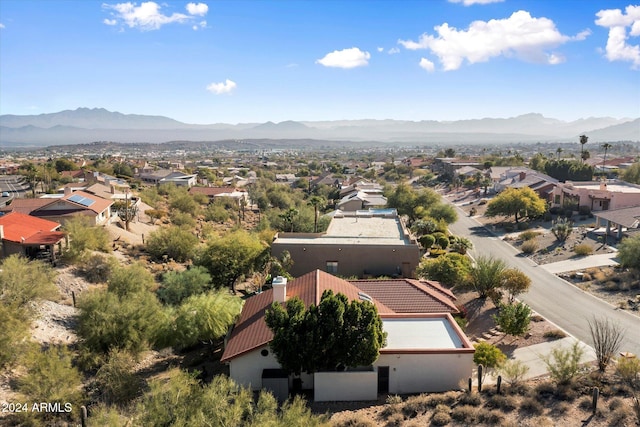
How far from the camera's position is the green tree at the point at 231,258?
33.7 m

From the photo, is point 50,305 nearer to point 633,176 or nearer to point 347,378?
point 347,378

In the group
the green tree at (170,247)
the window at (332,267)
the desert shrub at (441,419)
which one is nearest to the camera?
the desert shrub at (441,419)

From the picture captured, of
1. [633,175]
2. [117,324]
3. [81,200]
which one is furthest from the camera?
[633,175]

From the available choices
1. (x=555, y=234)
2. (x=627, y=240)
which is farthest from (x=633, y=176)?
(x=627, y=240)

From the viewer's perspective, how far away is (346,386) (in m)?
19.4

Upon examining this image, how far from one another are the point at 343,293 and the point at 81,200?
33391 mm

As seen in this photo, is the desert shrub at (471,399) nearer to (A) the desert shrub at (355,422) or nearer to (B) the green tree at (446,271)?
(A) the desert shrub at (355,422)

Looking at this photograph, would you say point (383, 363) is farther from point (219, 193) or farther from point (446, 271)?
point (219, 193)

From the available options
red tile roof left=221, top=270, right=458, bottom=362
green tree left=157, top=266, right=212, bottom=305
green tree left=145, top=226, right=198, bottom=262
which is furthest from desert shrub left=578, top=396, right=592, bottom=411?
green tree left=145, top=226, right=198, bottom=262

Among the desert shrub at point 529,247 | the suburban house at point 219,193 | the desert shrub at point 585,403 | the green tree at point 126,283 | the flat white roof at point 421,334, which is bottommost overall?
the desert shrub at point 529,247

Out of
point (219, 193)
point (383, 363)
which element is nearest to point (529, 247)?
point (383, 363)

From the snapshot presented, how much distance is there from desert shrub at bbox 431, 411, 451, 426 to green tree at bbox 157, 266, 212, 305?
687 inches

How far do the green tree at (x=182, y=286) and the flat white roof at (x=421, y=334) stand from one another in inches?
515

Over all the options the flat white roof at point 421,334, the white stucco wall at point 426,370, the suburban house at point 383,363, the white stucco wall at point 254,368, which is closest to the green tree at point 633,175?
the flat white roof at point 421,334
